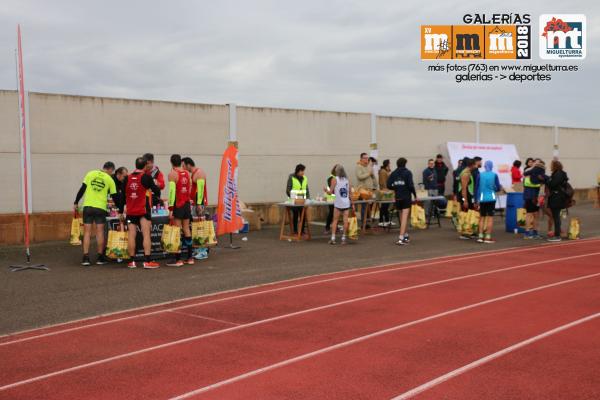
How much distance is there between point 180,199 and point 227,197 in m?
2.48

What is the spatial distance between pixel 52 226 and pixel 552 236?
39.5ft

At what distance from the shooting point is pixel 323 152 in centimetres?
2153

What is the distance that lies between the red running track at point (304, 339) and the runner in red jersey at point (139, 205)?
2.98 m

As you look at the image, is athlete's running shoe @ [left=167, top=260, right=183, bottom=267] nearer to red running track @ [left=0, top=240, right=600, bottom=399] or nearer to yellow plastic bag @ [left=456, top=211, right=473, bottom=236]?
red running track @ [left=0, top=240, right=600, bottom=399]

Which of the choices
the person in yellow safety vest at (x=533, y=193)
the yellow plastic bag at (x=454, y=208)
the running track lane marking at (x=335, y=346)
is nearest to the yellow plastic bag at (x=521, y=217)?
the person in yellow safety vest at (x=533, y=193)

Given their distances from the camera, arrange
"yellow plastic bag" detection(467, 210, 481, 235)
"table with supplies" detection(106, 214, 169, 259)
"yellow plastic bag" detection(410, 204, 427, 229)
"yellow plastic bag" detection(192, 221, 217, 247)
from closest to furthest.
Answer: "table with supplies" detection(106, 214, 169, 259), "yellow plastic bag" detection(192, 221, 217, 247), "yellow plastic bag" detection(467, 210, 481, 235), "yellow plastic bag" detection(410, 204, 427, 229)

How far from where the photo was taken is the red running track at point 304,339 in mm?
5324

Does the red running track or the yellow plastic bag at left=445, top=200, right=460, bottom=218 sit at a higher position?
the yellow plastic bag at left=445, top=200, right=460, bottom=218

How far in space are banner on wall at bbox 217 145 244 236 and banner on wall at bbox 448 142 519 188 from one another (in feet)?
40.6

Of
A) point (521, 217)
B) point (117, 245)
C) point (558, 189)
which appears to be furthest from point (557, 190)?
point (117, 245)

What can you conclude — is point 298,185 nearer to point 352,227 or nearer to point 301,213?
point 301,213

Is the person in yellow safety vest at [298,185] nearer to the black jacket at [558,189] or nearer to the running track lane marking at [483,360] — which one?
the black jacket at [558,189]

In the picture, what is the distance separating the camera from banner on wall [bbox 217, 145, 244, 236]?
1412 centimetres

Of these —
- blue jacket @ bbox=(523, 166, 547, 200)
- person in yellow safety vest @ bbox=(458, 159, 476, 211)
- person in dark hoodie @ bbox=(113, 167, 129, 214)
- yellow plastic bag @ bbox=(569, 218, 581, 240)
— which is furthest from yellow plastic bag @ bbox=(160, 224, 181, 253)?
yellow plastic bag @ bbox=(569, 218, 581, 240)
